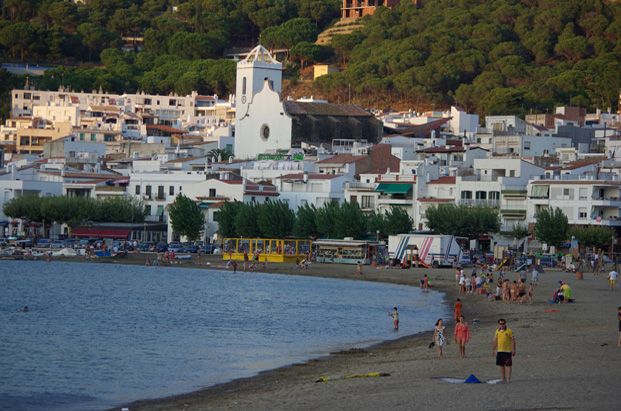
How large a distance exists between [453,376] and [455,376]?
0.05 metres

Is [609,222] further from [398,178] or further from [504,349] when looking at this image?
[504,349]

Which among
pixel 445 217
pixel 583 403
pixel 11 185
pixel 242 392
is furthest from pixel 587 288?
pixel 11 185

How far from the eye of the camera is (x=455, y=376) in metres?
27.6

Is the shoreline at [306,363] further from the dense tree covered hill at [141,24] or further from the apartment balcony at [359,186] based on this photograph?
the dense tree covered hill at [141,24]

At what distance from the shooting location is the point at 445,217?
7475 centimetres

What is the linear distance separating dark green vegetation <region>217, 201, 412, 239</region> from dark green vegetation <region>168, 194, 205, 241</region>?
1.96 meters

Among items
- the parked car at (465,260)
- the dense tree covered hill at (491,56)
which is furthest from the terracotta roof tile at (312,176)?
the dense tree covered hill at (491,56)

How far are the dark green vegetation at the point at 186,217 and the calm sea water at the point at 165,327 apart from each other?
12.7 metres

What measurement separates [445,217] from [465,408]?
5196 centimetres

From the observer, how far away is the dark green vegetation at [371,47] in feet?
436

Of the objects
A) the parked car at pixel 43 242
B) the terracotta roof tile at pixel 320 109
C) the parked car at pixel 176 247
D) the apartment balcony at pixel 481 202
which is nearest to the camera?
the apartment balcony at pixel 481 202

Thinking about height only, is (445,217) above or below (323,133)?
below

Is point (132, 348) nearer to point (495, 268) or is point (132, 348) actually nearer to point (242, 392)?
point (242, 392)

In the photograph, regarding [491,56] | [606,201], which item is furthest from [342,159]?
[491,56]
